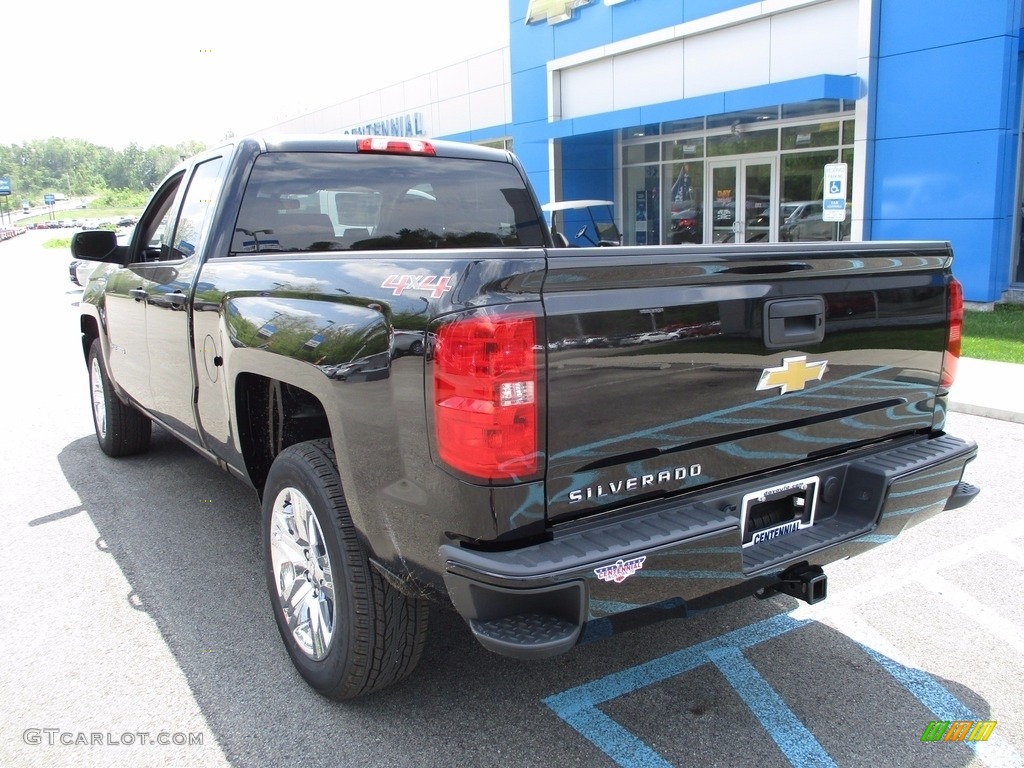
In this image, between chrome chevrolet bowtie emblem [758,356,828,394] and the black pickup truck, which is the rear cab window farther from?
chrome chevrolet bowtie emblem [758,356,828,394]

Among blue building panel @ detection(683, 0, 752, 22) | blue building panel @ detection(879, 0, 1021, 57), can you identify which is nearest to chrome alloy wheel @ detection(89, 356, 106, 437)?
blue building panel @ detection(879, 0, 1021, 57)

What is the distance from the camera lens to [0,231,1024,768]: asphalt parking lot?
2709 millimetres

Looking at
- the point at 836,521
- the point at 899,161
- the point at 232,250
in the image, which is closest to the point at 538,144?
the point at 899,161

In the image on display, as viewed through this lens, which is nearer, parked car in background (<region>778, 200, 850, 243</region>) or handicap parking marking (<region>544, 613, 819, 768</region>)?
handicap parking marking (<region>544, 613, 819, 768</region>)

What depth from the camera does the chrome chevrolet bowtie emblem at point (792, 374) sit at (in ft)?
8.53

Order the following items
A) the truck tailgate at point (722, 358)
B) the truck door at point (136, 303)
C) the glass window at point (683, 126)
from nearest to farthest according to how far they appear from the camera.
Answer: the truck tailgate at point (722, 358) → the truck door at point (136, 303) → the glass window at point (683, 126)

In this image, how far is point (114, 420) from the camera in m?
5.82

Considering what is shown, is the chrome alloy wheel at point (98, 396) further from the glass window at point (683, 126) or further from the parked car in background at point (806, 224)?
the glass window at point (683, 126)

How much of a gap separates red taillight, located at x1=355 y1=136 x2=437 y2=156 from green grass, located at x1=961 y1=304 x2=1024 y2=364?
284 inches

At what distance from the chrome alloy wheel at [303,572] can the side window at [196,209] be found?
5.14 ft

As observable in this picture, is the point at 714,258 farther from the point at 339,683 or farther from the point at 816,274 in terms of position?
the point at 339,683

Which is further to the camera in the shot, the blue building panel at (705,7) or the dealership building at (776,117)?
the blue building panel at (705,7)

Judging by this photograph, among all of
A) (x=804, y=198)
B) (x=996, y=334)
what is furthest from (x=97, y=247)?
(x=804, y=198)

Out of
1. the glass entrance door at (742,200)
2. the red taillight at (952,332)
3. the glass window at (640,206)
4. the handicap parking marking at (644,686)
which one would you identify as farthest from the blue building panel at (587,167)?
the handicap parking marking at (644,686)
